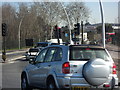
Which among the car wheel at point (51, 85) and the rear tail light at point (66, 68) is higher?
the rear tail light at point (66, 68)

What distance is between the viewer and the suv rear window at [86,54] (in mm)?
9688

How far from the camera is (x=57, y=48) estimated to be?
34.2 ft

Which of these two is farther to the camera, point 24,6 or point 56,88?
point 24,6

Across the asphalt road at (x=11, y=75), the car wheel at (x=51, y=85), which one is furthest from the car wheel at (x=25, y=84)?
the car wheel at (x=51, y=85)

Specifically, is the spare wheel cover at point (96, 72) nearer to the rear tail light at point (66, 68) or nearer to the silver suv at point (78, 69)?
the silver suv at point (78, 69)

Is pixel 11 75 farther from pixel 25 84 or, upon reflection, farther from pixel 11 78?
pixel 25 84

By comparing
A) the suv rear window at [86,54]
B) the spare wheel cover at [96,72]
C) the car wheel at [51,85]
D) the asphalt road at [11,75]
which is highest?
the suv rear window at [86,54]

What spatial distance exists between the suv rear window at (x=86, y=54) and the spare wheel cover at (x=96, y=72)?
404 millimetres

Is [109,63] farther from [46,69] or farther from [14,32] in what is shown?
[14,32]

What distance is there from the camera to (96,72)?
30.7 ft

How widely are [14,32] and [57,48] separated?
7724cm

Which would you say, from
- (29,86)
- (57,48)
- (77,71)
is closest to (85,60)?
(77,71)

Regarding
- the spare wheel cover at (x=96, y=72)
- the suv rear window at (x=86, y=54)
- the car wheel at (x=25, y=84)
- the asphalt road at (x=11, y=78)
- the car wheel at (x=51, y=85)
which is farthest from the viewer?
the asphalt road at (x=11, y=78)

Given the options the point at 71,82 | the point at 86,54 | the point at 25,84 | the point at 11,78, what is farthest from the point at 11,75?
the point at 71,82
